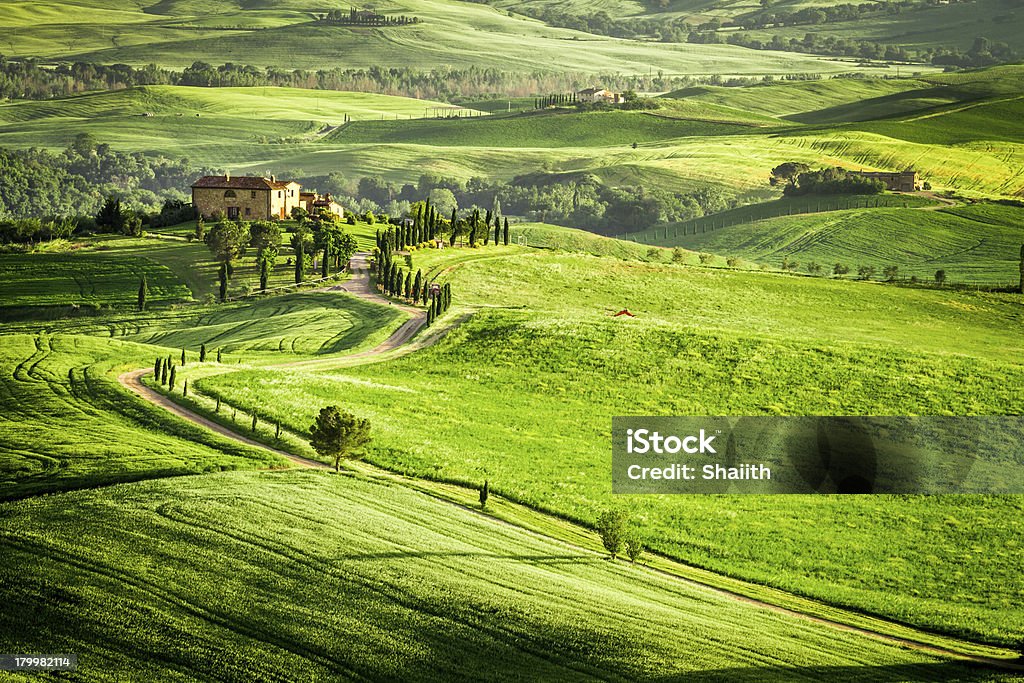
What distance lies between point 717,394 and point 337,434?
37853mm

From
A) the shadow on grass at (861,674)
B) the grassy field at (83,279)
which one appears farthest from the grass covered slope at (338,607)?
the grassy field at (83,279)

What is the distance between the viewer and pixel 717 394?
86062 millimetres

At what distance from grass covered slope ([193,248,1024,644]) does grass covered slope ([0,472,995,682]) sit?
35.6 ft

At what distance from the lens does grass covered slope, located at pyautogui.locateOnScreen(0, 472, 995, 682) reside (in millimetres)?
35656

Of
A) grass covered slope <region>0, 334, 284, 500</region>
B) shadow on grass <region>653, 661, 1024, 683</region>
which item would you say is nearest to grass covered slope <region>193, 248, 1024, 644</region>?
shadow on grass <region>653, 661, 1024, 683</region>

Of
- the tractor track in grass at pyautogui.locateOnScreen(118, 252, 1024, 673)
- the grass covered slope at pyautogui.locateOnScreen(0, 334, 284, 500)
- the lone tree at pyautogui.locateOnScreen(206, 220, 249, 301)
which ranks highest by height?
the lone tree at pyautogui.locateOnScreen(206, 220, 249, 301)

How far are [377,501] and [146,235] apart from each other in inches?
4759

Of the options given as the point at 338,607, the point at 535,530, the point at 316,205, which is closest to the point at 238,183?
the point at 316,205

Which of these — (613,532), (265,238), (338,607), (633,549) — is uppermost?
(265,238)

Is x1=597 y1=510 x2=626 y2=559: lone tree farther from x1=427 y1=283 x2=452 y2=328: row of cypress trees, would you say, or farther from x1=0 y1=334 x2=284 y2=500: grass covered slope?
x1=427 y1=283 x2=452 y2=328: row of cypress trees

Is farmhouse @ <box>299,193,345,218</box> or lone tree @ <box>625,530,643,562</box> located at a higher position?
farmhouse @ <box>299,193,345,218</box>

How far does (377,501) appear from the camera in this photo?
5278cm

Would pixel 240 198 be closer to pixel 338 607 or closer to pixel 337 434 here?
pixel 337 434

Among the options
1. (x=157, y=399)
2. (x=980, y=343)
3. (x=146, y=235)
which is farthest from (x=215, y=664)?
(x=146, y=235)
